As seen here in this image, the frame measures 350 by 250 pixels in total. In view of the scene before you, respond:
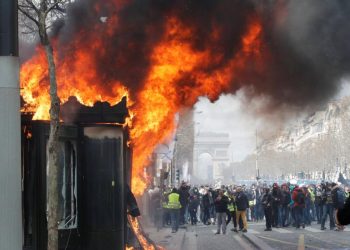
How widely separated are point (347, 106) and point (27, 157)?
208 feet

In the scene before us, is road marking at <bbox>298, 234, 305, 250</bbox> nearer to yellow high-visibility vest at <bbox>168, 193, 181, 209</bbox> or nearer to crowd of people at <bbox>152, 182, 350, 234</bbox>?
crowd of people at <bbox>152, 182, 350, 234</bbox>

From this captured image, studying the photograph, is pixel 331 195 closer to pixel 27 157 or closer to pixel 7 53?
pixel 27 157

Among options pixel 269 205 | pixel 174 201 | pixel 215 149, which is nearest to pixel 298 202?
pixel 269 205

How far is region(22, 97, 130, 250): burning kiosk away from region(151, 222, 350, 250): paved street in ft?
17.8

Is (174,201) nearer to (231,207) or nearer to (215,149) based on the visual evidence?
(231,207)

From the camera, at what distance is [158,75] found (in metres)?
16.0

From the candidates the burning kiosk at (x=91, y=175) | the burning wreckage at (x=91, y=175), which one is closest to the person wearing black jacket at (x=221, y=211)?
the burning wreckage at (x=91, y=175)

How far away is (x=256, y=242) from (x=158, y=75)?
735 cm

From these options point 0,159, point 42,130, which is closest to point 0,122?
point 0,159

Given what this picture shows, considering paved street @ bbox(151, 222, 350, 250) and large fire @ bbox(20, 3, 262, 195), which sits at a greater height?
large fire @ bbox(20, 3, 262, 195)

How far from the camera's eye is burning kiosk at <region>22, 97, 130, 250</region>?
44.4 feet

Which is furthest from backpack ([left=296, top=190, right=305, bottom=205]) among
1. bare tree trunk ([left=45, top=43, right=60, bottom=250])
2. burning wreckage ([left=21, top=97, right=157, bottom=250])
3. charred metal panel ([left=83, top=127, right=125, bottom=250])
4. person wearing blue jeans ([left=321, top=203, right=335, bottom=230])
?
bare tree trunk ([left=45, top=43, right=60, bottom=250])

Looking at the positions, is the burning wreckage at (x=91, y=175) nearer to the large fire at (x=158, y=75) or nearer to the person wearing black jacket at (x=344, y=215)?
the large fire at (x=158, y=75)

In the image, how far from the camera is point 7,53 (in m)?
7.27
